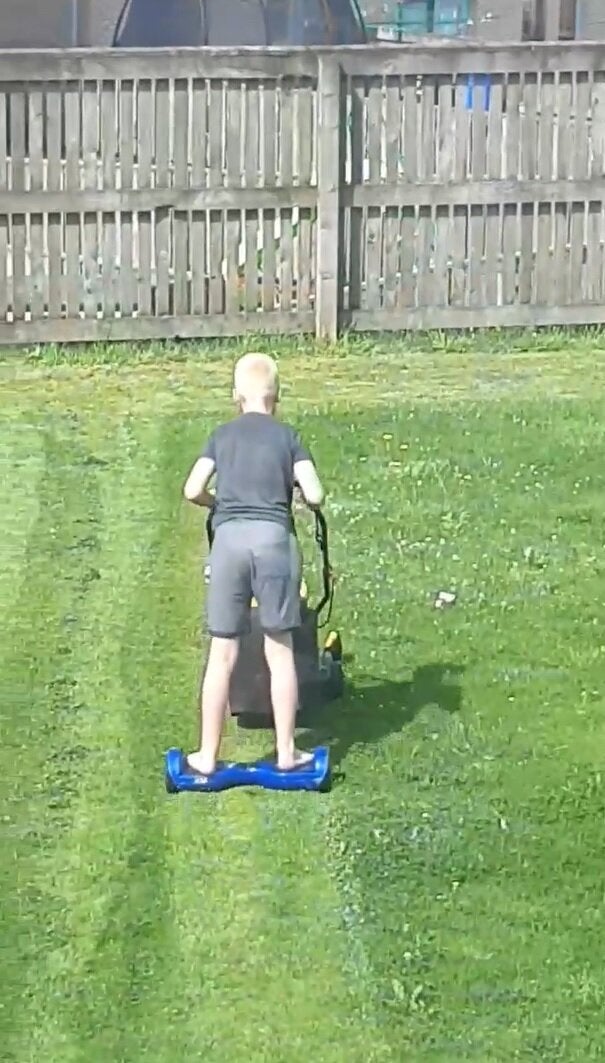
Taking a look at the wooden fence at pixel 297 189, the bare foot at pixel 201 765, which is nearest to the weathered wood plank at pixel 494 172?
the wooden fence at pixel 297 189

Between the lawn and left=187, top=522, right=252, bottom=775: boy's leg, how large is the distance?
0.53 feet

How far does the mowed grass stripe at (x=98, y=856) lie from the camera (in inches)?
173

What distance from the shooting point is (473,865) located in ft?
16.8

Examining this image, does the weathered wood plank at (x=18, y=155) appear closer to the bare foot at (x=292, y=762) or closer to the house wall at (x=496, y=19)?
the bare foot at (x=292, y=762)

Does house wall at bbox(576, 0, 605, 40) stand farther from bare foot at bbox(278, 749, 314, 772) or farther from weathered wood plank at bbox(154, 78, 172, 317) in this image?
bare foot at bbox(278, 749, 314, 772)

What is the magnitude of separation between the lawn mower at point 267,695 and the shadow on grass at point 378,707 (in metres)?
0.06

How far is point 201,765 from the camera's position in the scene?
222 inches

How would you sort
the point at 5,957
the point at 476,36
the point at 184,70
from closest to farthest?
the point at 5,957 < the point at 184,70 < the point at 476,36

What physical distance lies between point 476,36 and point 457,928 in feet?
73.9

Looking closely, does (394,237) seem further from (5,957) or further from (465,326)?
(5,957)

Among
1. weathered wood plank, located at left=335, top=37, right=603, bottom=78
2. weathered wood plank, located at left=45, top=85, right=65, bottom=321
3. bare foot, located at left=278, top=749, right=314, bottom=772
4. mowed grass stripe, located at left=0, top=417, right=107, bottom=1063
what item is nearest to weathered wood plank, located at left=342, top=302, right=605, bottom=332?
weathered wood plank, located at left=335, top=37, right=603, bottom=78

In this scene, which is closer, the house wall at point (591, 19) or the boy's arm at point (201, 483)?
the boy's arm at point (201, 483)

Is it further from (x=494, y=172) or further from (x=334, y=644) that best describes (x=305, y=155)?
(x=334, y=644)

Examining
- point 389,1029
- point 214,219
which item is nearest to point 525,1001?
point 389,1029
